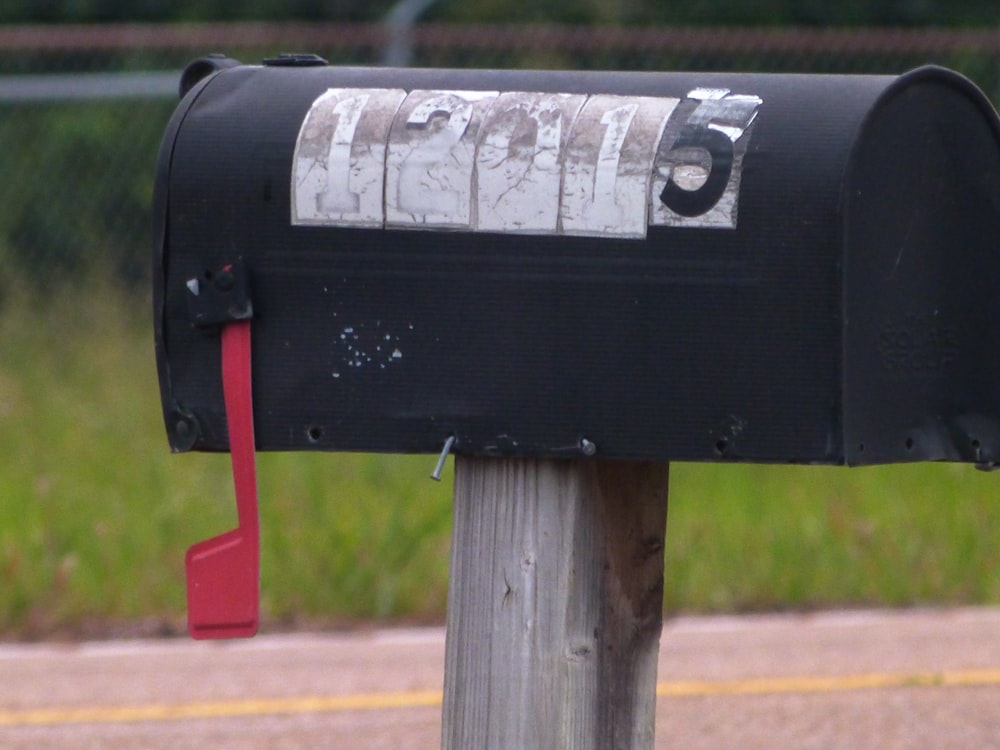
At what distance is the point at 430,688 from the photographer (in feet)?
14.8

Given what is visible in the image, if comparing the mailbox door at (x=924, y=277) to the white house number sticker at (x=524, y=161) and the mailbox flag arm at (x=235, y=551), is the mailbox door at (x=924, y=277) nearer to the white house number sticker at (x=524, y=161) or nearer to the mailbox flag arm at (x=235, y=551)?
the white house number sticker at (x=524, y=161)

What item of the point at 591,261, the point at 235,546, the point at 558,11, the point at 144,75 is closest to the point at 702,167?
the point at 591,261

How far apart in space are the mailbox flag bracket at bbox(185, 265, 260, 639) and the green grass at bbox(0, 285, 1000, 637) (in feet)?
9.59

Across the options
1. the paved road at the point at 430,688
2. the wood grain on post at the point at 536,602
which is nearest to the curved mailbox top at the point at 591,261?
the wood grain on post at the point at 536,602

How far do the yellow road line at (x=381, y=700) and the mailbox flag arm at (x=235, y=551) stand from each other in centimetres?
203

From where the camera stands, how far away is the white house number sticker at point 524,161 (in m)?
2.20

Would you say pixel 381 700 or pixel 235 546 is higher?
pixel 235 546

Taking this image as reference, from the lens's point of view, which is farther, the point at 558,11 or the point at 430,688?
the point at 558,11

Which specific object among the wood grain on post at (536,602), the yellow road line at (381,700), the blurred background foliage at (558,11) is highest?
the blurred background foliage at (558,11)

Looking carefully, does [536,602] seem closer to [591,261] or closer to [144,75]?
[591,261]

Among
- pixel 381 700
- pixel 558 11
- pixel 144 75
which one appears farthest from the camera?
pixel 558 11

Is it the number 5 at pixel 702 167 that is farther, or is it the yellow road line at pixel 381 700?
the yellow road line at pixel 381 700

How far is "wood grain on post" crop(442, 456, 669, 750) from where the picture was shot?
2.36 m

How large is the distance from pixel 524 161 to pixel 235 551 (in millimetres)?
682
